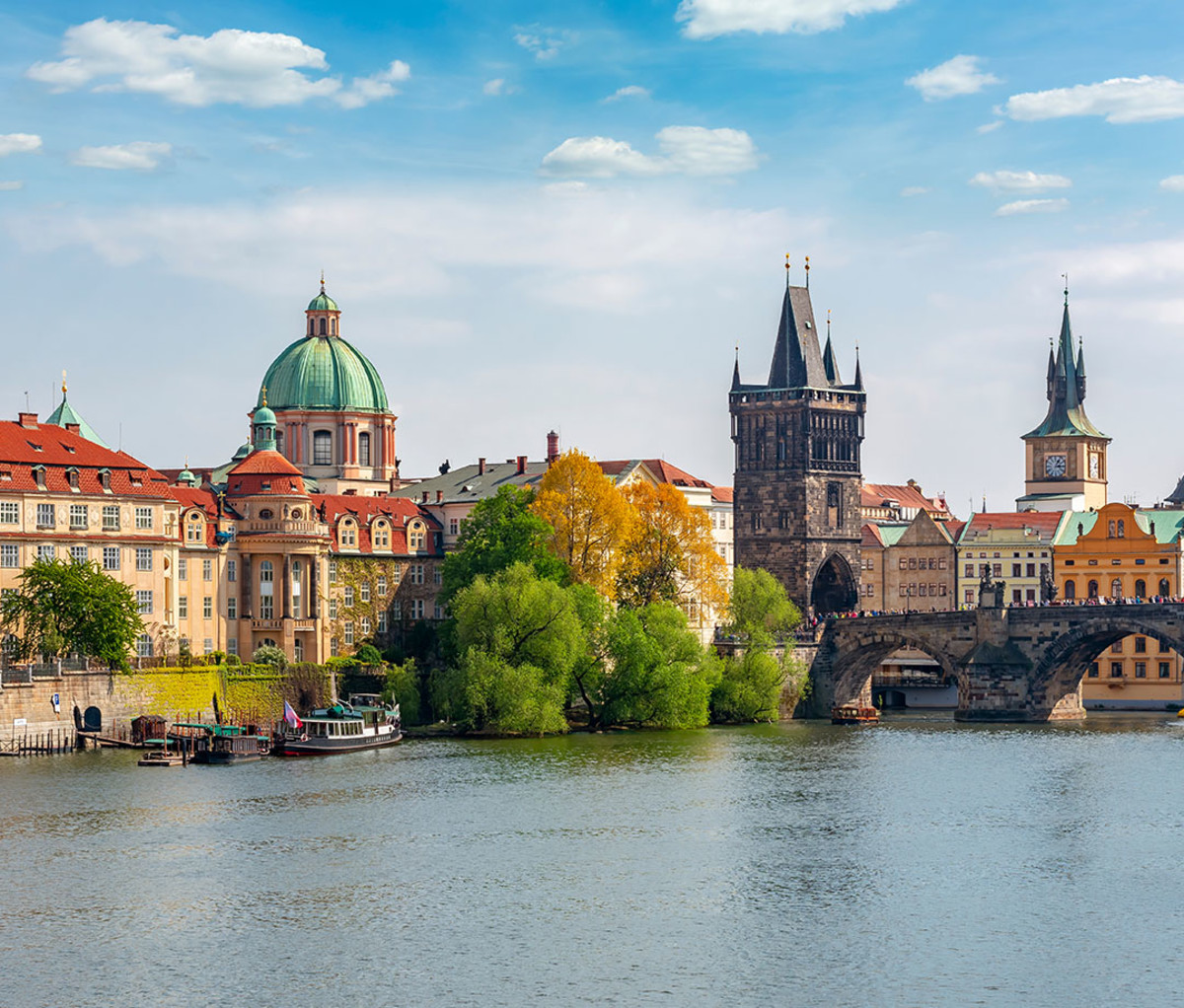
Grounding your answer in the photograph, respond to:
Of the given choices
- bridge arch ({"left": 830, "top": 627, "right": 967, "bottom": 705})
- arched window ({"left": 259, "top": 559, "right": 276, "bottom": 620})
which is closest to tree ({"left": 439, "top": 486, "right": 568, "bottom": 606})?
arched window ({"left": 259, "top": 559, "right": 276, "bottom": 620})

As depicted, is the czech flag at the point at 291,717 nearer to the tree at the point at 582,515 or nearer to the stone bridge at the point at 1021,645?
the tree at the point at 582,515

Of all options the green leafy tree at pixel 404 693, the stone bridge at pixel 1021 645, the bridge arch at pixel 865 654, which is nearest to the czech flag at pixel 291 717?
the green leafy tree at pixel 404 693

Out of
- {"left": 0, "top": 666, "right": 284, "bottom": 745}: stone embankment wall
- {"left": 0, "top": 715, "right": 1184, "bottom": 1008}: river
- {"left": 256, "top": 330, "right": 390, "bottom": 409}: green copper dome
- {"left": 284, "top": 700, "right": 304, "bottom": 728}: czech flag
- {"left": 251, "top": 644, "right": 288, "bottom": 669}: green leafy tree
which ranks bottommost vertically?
{"left": 0, "top": 715, "right": 1184, "bottom": 1008}: river

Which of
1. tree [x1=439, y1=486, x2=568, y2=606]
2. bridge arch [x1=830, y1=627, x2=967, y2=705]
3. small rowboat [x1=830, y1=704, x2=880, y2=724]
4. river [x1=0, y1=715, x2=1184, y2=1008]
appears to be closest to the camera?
river [x1=0, y1=715, x2=1184, y2=1008]

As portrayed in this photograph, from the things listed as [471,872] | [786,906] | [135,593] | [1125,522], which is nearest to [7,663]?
[135,593]

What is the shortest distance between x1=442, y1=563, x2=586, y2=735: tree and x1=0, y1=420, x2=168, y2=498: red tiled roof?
67.0 feet

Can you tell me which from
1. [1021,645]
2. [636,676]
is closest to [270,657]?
[636,676]

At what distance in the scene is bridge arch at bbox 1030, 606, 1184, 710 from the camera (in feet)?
497

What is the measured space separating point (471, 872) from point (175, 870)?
10714mm

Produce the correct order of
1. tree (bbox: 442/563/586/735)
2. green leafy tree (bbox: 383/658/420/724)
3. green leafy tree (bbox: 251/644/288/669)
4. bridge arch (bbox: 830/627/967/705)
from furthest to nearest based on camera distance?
bridge arch (bbox: 830/627/967/705) < green leafy tree (bbox: 251/644/288/669) < green leafy tree (bbox: 383/658/420/724) < tree (bbox: 442/563/586/735)

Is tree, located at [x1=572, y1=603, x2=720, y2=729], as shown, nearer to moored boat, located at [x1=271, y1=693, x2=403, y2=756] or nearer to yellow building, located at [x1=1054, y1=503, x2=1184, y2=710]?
moored boat, located at [x1=271, y1=693, x2=403, y2=756]

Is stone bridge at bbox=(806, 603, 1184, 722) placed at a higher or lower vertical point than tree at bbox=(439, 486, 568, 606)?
lower

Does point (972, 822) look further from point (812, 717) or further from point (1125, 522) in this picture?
point (1125, 522)

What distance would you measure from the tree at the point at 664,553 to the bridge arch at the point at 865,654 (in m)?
15.6
